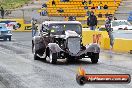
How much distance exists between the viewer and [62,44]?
1644 cm

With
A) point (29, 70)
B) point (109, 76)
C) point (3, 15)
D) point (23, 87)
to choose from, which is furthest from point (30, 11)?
point (109, 76)

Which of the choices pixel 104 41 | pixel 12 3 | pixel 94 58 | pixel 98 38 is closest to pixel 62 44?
pixel 94 58

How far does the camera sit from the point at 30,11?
2149 inches

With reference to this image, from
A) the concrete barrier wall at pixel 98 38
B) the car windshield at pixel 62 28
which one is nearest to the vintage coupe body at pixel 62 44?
the car windshield at pixel 62 28

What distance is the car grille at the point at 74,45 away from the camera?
15.9 meters

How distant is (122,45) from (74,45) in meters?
7.38

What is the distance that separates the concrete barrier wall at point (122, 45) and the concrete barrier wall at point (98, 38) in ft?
3.82

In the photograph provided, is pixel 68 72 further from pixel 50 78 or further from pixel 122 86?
pixel 122 86

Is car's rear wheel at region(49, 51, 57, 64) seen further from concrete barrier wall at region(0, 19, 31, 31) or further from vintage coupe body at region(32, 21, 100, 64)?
concrete barrier wall at region(0, 19, 31, 31)

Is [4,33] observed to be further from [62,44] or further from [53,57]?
[53,57]

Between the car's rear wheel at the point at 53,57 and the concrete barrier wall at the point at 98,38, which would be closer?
the car's rear wheel at the point at 53,57

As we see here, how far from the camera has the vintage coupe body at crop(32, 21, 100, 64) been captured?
1593 centimetres

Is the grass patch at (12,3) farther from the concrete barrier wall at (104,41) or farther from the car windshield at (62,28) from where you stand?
the car windshield at (62,28)

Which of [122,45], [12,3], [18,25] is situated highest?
[122,45]
